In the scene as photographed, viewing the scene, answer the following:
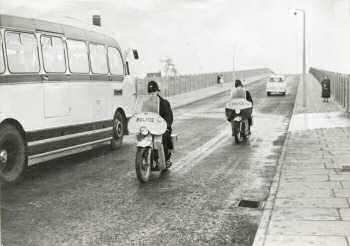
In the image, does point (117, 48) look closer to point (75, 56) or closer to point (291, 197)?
point (75, 56)

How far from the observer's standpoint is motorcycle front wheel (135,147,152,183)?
880cm

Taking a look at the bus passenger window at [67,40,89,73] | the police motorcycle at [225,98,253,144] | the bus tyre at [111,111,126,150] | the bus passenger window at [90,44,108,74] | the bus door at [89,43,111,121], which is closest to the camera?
the bus passenger window at [67,40,89,73]

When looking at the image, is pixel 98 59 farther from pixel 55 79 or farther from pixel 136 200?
pixel 136 200

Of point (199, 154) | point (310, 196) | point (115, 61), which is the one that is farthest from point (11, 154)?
point (115, 61)

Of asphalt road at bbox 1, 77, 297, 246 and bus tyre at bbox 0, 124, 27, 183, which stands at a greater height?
bus tyre at bbox 0, 124, 27, 183

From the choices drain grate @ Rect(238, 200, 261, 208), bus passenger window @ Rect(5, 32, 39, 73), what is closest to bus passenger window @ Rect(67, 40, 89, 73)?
bus passenger window @ Rect(5, 32, 39, 73)

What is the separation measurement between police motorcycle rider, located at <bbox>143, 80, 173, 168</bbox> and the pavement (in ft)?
6.73

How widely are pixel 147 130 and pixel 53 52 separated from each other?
2803 mm

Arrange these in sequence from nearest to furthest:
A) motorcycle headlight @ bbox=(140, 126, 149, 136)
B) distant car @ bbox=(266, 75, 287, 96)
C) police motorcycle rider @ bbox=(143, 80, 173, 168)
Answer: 1. motorcycle headlight @ bbox=(140, 126, 149, 136)
2. police motorcycle rider @ bbox=(143, 80, 173, 168)
3. distant car @ bbox=(266, 75, 287, 96)

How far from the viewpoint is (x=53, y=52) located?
406 inches

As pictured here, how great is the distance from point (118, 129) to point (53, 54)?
3.72 m

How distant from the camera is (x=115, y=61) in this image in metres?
13.6

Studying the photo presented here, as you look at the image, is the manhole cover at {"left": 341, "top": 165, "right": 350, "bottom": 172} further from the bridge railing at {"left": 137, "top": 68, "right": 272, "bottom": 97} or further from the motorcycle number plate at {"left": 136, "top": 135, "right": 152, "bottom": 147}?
the bridge railing at {"left": 137, "top": 68, "right": 272, "bottom": 97}

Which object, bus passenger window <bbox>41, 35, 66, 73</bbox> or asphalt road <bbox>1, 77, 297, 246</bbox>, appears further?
bus passenger window <bbox>41, 35, 66, 73</bbox>
